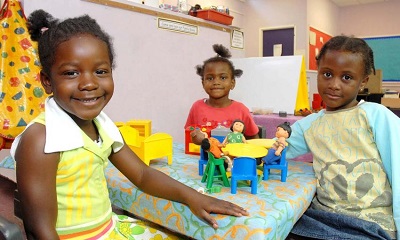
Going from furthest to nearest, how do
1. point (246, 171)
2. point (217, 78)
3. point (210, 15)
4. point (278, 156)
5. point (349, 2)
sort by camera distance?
1. point (349, 2)
2. point (210, 15)
3. point (217, 78)
4. point (278, 156)
5. point (246, 171)

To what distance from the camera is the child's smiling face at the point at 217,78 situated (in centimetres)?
152

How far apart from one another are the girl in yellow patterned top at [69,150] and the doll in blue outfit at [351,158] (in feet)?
1.15

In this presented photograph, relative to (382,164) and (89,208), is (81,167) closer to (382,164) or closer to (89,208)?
(89,208)

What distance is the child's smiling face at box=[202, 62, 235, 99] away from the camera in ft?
4.97

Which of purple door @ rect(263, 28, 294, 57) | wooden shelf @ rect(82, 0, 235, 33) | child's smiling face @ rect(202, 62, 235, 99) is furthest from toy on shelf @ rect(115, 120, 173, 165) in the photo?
purple door @ rect(263, 28, 294, 57)

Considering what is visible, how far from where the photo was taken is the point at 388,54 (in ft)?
19.6

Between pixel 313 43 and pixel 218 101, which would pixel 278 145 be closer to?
pixel 218 101

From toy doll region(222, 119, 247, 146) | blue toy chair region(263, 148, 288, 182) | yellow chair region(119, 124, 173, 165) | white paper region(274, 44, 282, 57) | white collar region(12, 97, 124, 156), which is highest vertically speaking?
white paper region(274, 44, 282, 57)

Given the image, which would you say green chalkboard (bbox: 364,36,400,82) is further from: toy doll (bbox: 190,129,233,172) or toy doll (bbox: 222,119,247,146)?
toy doll (bbox: 190,129,233,172)

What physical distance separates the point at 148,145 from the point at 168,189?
0.70 ft

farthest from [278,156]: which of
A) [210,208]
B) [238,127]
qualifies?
[210,208]

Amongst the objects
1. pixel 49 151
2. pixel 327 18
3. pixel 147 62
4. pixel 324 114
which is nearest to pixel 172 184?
pixel 49 151

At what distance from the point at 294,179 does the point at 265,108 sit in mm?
990

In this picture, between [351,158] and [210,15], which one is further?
[210,15]
